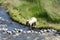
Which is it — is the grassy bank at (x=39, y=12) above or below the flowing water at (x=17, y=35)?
above

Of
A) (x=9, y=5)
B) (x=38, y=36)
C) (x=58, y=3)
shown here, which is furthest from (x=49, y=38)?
(x=9, y=5)

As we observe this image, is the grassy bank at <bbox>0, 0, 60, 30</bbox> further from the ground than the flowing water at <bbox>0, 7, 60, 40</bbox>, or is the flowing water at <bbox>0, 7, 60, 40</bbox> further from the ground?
the grassy bank at <bbox>0, 0, 60, 30</bbox>

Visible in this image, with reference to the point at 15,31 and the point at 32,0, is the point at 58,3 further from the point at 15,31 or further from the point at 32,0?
the point at 15,31

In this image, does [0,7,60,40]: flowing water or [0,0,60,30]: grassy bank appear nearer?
[0,7,60,40]: flowing water

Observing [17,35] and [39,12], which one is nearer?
[17,35]

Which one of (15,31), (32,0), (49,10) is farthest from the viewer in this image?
(32,0)

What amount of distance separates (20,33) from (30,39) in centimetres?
155

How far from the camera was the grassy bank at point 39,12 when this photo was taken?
2345 cm

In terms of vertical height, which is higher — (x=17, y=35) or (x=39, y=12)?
(x=39, y=12)

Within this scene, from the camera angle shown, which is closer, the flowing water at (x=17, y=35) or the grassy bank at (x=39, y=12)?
the flowing water at (x=17, y=35)

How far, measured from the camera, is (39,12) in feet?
80.8

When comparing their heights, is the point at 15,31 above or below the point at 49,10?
below

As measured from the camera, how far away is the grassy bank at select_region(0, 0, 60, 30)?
76.9 ft

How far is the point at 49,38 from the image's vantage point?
2073 cm
